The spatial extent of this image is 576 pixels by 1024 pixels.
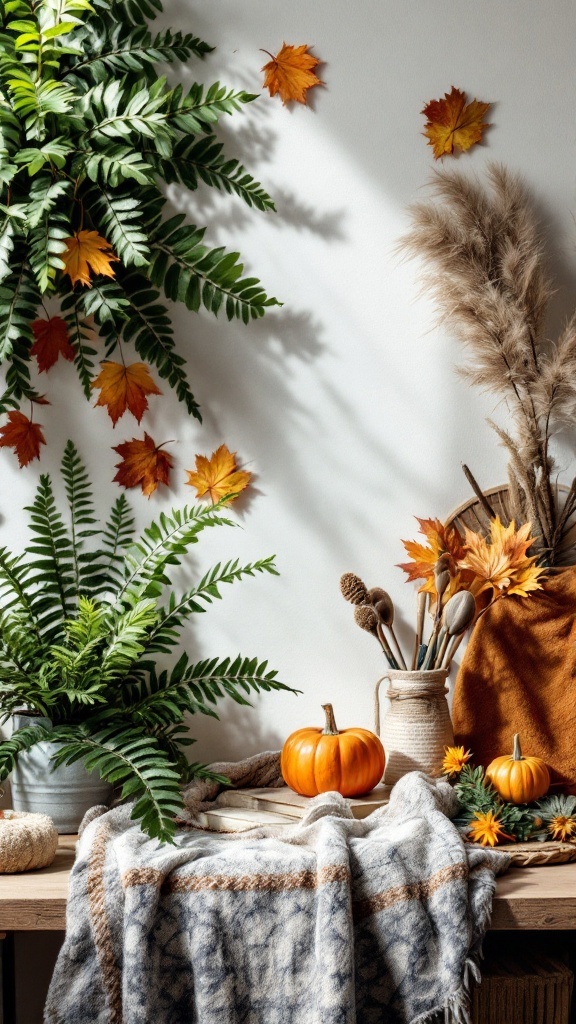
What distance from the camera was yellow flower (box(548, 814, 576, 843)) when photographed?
161 centimetres

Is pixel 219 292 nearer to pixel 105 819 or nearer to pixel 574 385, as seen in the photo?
pixel 574 385

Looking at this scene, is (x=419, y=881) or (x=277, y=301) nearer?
(x=419, y=881)

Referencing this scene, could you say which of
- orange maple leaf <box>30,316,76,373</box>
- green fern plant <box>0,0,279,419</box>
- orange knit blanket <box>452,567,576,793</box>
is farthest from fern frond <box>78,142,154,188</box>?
orange knit blanket <box>452,567,576,793</box>

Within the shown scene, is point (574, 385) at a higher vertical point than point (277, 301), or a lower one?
lower

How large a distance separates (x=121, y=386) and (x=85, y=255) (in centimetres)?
28

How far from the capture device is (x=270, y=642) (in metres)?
2.00

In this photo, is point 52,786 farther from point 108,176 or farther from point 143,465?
point 108,176

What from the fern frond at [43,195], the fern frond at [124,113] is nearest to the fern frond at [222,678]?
the fern frond at [43,195]

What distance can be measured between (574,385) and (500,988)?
44.9 inches

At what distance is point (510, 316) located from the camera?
1.87 metres

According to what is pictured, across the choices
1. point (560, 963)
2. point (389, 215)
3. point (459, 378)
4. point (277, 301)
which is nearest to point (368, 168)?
point (389, 215)

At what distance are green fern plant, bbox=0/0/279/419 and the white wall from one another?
0.07 m

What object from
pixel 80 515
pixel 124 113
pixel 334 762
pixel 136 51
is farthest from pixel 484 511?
pixel 136 51

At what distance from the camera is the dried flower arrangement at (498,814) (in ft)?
5.21
